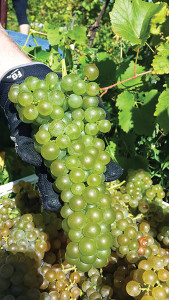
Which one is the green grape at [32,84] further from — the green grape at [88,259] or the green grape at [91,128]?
the green grape at [88,259]

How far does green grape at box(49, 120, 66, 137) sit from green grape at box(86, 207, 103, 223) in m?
0.24

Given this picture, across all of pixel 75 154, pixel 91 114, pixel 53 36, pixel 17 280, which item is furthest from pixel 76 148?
pixel 53 36

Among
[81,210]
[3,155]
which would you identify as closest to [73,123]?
[81,210]

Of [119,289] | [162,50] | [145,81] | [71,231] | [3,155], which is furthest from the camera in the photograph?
[3,155]

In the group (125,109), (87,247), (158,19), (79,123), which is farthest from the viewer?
(125,109)

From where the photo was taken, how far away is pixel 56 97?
32.6 inches

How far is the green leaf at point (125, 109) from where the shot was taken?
4.80 ft

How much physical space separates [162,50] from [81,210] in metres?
0.79

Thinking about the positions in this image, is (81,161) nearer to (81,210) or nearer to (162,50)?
(81,210)

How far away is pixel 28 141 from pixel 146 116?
72 cm

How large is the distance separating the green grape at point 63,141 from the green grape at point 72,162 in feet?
0.12

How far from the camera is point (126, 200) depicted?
52.4 inches

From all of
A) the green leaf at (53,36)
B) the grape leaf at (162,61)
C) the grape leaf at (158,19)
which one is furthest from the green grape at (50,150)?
the green leaf at (53,36)

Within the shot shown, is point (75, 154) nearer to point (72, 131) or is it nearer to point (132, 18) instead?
point (72, 131)
